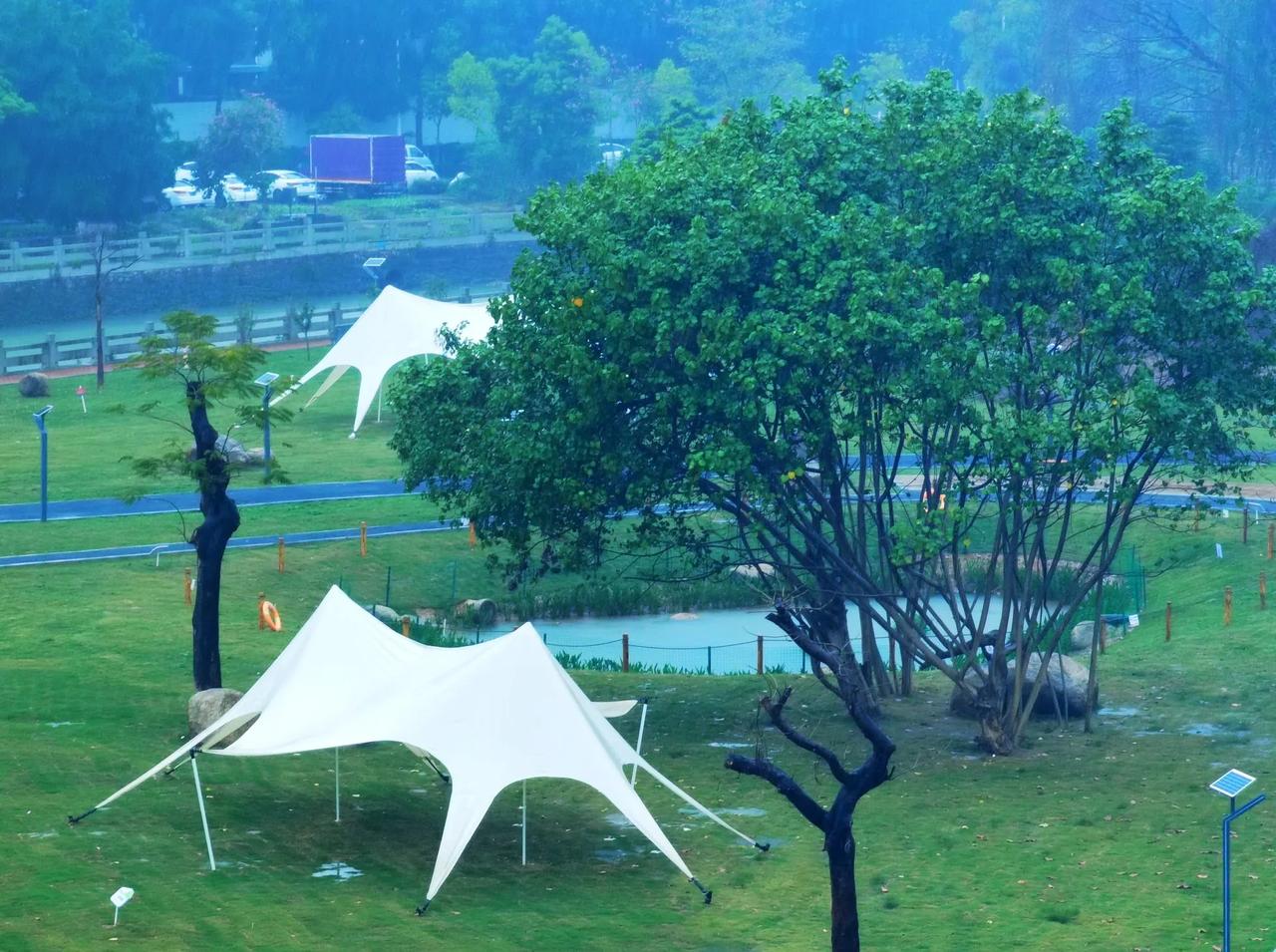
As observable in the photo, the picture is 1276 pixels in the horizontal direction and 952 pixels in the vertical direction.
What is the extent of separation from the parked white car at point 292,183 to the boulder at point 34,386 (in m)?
47.5

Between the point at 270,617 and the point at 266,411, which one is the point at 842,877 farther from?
the point at 270,617

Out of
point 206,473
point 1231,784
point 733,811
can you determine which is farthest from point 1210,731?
point 206,473

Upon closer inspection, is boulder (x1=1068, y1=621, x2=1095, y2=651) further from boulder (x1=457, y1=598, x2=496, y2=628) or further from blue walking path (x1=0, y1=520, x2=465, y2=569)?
blue walking path (x1=0, y1=520, x2=465, y2=569)

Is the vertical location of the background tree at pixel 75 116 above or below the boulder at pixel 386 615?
above

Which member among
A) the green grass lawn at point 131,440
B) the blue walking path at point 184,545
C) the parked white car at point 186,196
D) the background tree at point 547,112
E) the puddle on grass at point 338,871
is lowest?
the puddle on grass at point 338,871

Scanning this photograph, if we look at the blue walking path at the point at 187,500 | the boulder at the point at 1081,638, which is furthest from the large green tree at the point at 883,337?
the blue walking path at the point at 187,500

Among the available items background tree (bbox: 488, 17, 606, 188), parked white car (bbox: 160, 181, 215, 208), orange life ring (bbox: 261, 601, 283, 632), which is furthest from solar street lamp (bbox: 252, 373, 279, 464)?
background tree (bbox: 488, 17, 606, 188)

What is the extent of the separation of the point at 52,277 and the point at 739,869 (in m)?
62.2

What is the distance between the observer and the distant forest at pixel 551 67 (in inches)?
3327

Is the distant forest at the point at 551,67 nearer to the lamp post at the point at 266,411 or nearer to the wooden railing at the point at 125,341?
the wooden railing at the point at 125,341

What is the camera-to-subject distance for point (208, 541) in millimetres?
26844

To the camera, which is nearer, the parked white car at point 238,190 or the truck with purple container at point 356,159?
the parked white car at point 238,190

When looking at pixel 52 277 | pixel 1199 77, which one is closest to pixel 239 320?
pixel 52 277

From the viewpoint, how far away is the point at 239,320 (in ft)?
214
